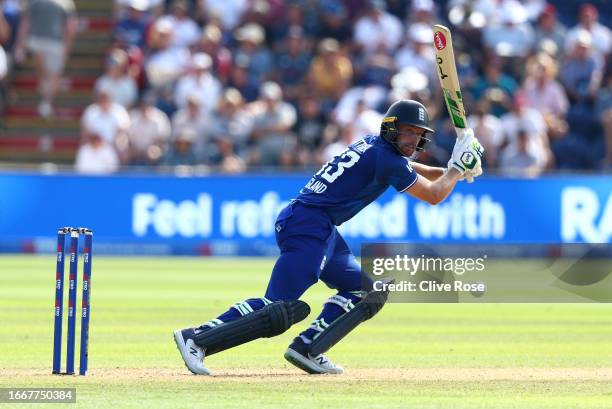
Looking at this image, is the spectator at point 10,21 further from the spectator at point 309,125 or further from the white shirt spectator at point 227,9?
the spectator at point 309,125

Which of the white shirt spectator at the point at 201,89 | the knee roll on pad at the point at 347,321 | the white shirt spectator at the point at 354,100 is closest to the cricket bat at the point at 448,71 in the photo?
the knee roll on pad at the point at 347,321

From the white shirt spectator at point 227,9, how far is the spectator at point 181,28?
0.44 m

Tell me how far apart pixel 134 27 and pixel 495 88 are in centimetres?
693

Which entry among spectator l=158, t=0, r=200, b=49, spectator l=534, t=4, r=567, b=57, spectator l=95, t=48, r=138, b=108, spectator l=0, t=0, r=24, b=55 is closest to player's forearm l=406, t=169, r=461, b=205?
spectator l=534, t=4, r=567, b=57

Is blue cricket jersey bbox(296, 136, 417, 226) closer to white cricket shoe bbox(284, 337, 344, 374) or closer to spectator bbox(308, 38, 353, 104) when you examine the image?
white cricket shoe bbox(284, 337, 344, 374)

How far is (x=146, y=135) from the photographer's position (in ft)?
78.0

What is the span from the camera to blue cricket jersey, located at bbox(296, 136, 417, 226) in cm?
968

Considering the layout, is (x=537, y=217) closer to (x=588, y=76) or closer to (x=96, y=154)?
(x=588, y=76)

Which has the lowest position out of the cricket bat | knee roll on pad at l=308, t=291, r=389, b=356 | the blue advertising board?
knee roll on pad at l=308, t=291, r=389, b=356

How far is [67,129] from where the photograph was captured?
84.3ft

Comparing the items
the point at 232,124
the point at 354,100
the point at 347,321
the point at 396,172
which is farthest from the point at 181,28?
the point at 396,172

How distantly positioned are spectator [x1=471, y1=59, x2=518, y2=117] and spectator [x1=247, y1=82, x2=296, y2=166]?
125 inches

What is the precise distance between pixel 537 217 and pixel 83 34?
10.2 metres

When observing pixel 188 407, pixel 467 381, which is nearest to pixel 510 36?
pixel 467 381
